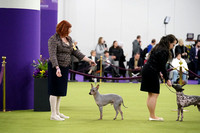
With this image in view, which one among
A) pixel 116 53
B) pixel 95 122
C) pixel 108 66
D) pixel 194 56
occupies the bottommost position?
pixel 95 122

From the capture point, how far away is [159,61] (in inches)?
312

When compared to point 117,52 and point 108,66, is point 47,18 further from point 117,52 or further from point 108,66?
point 117,52

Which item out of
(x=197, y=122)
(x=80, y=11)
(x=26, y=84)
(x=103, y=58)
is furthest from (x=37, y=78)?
(x=80, y=11)

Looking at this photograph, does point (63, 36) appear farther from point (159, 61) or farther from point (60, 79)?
point (159, 61)

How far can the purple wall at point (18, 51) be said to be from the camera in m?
9.35

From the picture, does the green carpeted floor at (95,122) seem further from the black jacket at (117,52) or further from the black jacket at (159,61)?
the black jacket at (117,52)

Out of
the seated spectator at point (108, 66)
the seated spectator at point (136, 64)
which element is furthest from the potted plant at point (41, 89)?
the seated spectator at point (136, 64)

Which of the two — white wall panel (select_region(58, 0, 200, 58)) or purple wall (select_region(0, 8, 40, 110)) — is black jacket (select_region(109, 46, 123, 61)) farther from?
purple wall (select_region(0, 8, 40, 110))

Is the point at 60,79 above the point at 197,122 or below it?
above

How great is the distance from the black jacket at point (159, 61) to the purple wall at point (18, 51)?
2.80 m

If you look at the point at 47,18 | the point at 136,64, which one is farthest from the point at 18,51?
the point at 136,64

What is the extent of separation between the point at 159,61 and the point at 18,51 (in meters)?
3.08

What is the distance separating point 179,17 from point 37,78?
739 inches

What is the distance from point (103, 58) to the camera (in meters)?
20.3
